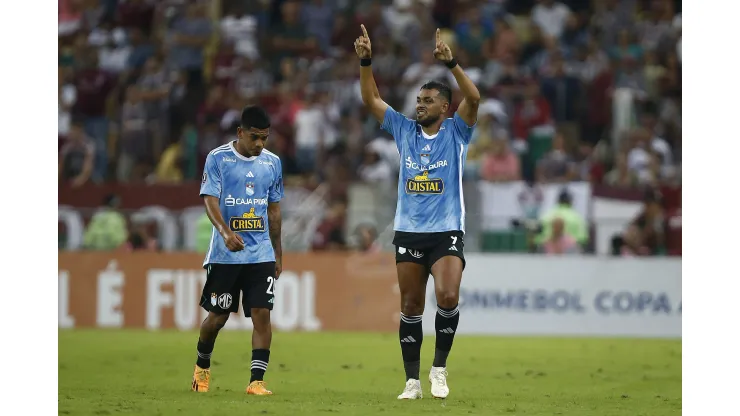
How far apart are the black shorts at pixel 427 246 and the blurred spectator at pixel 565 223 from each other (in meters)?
10.1

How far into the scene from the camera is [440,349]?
442 inches

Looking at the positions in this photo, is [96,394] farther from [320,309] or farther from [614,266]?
[614,266]

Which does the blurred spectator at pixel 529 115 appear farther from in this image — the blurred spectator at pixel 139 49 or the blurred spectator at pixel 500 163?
the blurred spectator at pixel 139 49

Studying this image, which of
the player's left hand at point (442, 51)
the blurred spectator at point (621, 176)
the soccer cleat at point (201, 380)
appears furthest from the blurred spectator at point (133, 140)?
the player's left hand at point (442, 51)

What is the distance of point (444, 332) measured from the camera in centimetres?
1128

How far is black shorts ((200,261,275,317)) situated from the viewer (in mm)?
11641

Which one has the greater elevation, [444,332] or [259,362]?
[444,332]

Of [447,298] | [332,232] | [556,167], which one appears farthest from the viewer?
[556,167]

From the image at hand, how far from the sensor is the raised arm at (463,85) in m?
10.8

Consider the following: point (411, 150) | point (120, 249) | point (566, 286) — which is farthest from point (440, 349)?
point (120, 249)

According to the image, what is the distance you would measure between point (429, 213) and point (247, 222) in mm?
1695

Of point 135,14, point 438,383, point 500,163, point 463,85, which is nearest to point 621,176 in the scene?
point 500,163

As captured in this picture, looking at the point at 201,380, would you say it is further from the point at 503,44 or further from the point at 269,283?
the point at 503,44

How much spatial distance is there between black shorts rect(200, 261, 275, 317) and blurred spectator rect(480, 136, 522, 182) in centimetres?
1126
